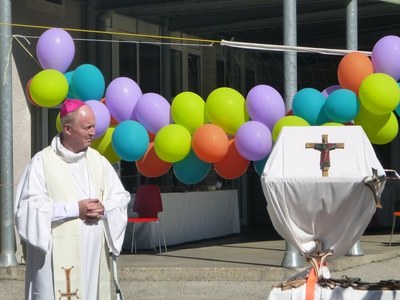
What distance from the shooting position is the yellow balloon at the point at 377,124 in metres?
10.3

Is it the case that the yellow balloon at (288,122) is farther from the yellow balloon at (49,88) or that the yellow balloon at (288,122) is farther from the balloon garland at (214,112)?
the yellow balloon at (49,88)

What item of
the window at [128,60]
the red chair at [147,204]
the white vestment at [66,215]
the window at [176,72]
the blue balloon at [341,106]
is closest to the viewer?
the white vestment at [66,215]

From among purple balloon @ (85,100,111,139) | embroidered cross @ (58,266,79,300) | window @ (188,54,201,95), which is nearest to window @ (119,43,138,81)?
window @ (188,54,201,95)

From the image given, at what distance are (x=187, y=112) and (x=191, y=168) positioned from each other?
2.25ft

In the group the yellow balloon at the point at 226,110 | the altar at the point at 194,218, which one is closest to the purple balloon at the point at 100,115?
the yellow balloon at the point at 226,110

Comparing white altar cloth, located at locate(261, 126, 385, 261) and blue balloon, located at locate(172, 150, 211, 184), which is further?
blue balloon, located at locate(172, 150, 211, 184)

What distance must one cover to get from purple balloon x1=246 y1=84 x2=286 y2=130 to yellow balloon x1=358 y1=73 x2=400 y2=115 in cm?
92

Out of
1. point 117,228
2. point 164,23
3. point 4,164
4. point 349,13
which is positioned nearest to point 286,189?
point 117,228

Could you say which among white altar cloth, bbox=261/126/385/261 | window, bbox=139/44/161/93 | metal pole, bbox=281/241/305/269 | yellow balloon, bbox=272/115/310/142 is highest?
window, bbox=139/44/161/93

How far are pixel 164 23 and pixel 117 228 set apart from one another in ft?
37.3

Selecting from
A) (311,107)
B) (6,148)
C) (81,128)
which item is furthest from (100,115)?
(81,128)

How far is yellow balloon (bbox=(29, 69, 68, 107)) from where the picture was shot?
33.8ft

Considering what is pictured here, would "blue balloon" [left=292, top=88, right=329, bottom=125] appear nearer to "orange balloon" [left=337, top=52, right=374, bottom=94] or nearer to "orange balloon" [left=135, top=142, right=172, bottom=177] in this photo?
"orange balloon" [left=337, top=52, right=374, bottom=94]

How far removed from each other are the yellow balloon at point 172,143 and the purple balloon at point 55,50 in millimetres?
1382
